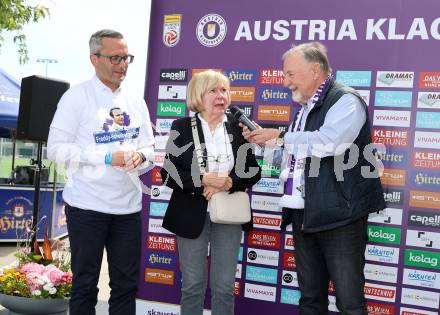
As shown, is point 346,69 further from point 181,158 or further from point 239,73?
point 181,158

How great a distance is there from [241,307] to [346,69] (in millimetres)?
1822

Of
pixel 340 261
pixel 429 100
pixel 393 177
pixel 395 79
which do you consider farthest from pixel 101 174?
pixel 429 100

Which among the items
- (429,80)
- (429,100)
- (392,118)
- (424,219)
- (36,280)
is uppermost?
(429,80)

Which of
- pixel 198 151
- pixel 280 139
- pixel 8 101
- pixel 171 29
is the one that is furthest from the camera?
pixel 8 101

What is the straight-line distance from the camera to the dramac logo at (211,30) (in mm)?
3541

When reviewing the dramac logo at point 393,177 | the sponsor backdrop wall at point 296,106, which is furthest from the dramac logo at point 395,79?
the dramac logo at point 393,177

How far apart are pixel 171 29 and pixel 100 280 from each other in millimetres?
3016

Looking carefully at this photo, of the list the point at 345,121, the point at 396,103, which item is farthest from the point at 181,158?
the point at 396,103

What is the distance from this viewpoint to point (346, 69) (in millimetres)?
3215

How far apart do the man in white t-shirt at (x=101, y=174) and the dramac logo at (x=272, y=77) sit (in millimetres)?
1100

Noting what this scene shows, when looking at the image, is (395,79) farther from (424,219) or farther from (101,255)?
(101,255)

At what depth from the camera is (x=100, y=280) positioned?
532 centimetres

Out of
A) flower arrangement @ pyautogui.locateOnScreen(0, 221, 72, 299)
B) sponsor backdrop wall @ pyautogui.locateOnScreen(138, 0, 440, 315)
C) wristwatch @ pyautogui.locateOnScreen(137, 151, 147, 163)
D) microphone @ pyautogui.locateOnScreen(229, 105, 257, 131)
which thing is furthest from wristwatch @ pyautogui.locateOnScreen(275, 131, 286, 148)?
flower arrangement @ pyautogui.locateOnScreen(0, 221, 72, 299)

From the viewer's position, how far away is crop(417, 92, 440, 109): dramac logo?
9.87 ft
